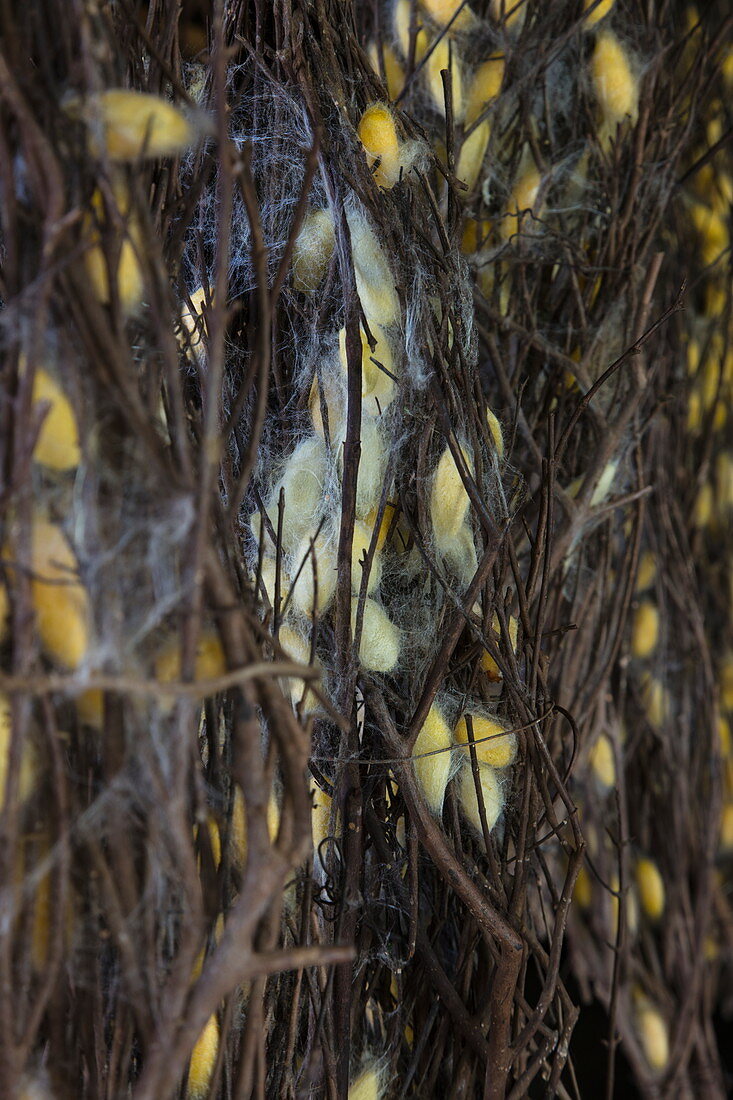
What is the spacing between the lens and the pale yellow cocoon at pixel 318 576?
436 mm

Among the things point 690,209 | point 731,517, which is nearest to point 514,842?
point 731,517

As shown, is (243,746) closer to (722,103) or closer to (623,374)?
(623,374)

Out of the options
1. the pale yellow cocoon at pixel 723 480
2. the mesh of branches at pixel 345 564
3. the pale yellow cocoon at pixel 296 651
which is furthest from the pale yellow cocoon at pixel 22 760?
the pale yellow cocoon at pixel 723 480

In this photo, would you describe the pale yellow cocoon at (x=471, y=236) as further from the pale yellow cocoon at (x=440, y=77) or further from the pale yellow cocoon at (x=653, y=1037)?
the pale yellow cocoon at (x=653, y=1037)

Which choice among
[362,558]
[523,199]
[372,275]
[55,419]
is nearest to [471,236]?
[523,199]

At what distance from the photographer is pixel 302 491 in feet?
1.48

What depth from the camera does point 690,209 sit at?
0.70 meters

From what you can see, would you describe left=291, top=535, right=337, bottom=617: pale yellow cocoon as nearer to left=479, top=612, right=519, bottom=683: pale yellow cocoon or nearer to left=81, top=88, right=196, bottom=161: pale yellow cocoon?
left=479, top=612, right=519, bottom=683: pale yellow cocoon

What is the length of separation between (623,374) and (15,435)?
396 millimetres

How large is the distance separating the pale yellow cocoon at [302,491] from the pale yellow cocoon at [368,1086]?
0.28 meters

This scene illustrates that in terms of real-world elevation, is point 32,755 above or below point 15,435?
below

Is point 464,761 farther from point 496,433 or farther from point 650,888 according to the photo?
point 650,888

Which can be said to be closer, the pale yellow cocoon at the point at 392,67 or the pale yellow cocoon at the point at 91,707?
the pale yellow cocoon at the point at 91,707

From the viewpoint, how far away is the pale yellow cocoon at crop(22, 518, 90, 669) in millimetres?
294
